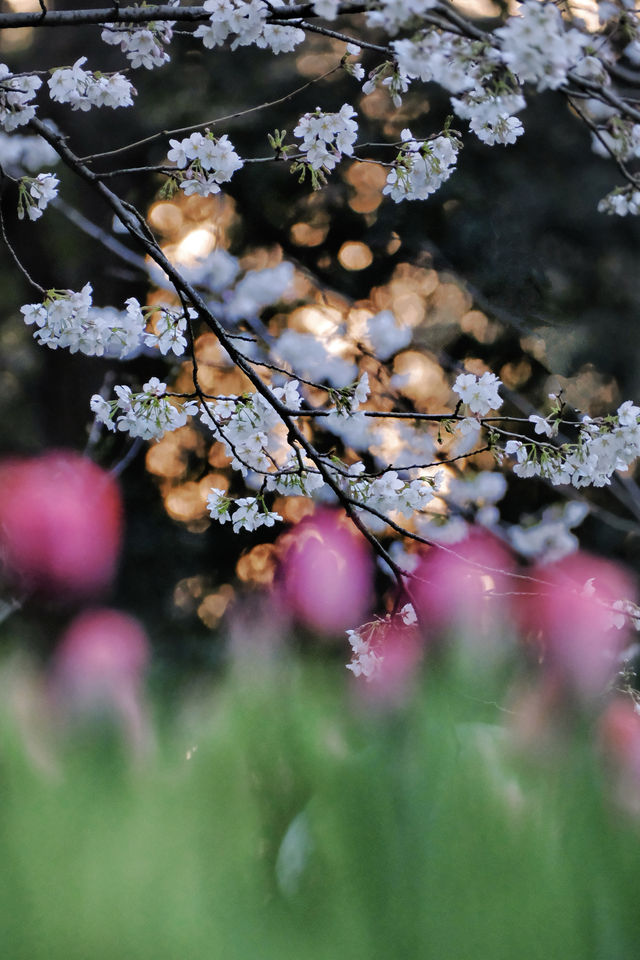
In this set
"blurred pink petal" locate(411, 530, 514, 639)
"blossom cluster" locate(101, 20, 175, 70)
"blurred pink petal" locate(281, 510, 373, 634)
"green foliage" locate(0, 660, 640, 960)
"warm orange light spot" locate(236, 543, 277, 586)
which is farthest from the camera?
"warm orange light spot" locate(236, 543, 277, 586)

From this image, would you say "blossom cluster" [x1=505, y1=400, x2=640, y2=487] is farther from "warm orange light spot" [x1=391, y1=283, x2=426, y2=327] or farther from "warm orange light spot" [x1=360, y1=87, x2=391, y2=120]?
"warm orange light spot" [x1=360, y1=87, x2=391, y2=120]

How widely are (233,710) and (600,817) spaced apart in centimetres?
15

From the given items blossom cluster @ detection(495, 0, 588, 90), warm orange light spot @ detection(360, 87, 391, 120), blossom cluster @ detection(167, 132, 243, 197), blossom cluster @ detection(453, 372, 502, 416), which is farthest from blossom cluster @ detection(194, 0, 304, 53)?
warm orange light spot @ detection(360, 87, 391, 120)

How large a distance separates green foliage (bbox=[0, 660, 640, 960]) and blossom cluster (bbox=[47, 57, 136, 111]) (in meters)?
0.57

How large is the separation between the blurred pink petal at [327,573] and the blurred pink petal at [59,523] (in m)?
0.33

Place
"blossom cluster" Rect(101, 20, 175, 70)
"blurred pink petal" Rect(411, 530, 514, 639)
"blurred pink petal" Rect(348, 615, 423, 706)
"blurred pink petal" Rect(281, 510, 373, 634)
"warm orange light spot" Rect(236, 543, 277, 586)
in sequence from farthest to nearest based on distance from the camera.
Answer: "warm orange light spot" Rect(236, 543, 277, 586), "blurred pink petal" Rect(281, 510, 373, 634), "blossom cluster" Rect(101, 20, 175, 70), "blurred pink petal" Rect(348, 615, 423, 706), "blurred pink petal" Rect(411, 530, 514, 639)

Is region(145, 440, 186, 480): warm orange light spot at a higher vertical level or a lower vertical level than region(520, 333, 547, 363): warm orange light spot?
lower

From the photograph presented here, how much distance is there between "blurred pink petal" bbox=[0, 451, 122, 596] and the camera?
1.35 m

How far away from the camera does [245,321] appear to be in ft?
4.85

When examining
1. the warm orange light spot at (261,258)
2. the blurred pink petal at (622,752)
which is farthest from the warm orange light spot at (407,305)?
the blurred pink petal at (622,752)

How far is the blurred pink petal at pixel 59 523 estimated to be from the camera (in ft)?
4.42

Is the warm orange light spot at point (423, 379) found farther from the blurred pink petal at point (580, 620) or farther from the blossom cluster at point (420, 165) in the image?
the blossom cluster at point (420, 165)

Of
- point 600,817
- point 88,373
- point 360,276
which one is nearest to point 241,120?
point 360,276

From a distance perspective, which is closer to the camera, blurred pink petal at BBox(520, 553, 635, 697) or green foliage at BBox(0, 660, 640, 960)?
green foliage at BBox(0, 660, 640, 960)
